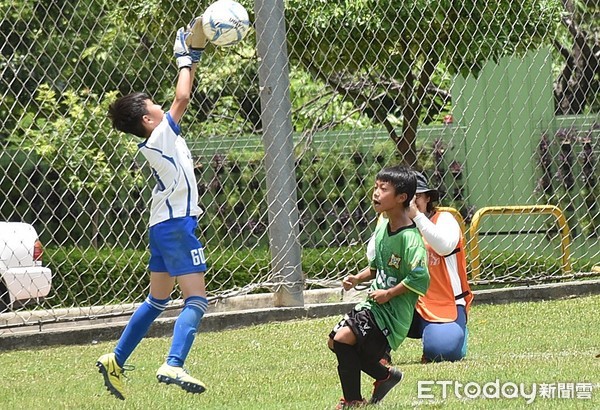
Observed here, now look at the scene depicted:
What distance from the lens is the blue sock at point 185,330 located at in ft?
18.9

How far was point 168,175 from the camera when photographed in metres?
6.05

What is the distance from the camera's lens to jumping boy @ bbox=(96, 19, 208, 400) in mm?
5934

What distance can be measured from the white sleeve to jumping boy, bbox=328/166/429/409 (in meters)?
0.47

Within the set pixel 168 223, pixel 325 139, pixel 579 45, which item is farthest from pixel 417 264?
pixel 579 45

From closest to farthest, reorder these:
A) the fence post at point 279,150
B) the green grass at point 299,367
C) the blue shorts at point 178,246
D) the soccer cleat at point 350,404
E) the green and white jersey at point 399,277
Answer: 1. the soccer cleat at point 350,404
2. the green and white jersey at point 399,277
3. the green grass at point 299,367
4. the blue shorts at point 178,246
5. the fence post at point 279,150

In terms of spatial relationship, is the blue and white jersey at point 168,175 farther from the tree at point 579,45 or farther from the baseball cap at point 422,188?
the tree at point 579,45

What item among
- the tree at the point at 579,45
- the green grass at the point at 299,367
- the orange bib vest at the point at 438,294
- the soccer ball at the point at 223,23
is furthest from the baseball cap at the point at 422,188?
the tree at the point at 579,45

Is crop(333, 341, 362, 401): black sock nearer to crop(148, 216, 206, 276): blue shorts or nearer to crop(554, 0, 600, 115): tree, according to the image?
crop(148, 216, 206, 276): blue shorts

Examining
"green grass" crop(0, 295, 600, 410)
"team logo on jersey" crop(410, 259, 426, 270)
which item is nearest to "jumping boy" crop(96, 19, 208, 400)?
"green grass" crop(0, 295, 600, 410)

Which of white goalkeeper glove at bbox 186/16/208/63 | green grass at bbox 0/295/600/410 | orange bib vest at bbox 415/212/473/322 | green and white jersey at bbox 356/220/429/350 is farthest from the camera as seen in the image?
orange bib vest at bbox 415/212/473/322

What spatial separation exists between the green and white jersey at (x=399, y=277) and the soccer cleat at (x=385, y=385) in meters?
0.12

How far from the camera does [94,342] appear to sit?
Result: 28.3 feet

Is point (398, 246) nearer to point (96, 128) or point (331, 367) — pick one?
point (331, 367)

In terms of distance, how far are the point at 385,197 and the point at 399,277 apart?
1.20ft
